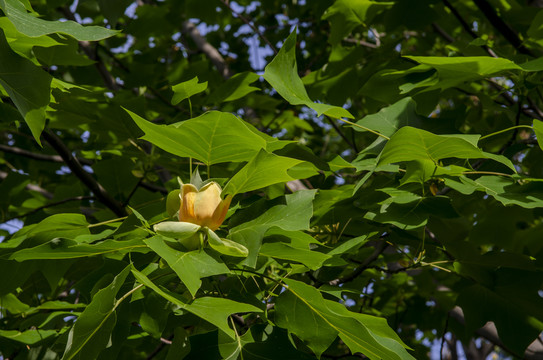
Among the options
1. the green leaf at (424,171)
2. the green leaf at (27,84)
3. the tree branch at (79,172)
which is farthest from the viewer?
the tree branch at (79,172)

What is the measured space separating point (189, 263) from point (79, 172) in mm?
867

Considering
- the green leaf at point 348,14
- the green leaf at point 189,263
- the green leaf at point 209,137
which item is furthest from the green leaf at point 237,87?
the green leaf at point 189,263

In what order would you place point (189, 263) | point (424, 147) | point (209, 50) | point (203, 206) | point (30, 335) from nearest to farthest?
point (189, 263) → point (203, 206) → point (424, 147) → point (30, 335) → point (209, 50)

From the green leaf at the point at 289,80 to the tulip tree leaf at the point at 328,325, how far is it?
14.8 inches

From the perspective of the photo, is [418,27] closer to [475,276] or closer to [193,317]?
[475,276]

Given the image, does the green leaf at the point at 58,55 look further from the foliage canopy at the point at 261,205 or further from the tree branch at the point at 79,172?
the tree branch at the point at 79,172

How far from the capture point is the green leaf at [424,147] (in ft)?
3.44

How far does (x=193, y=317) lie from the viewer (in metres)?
1.27

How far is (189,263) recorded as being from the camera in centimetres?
86

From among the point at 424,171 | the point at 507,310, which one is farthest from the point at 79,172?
the point at 507,310

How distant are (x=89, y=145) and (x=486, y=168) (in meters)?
1.42

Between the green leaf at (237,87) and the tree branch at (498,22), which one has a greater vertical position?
the tree branch at (498,22)

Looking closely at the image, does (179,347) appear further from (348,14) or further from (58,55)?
(348,14)

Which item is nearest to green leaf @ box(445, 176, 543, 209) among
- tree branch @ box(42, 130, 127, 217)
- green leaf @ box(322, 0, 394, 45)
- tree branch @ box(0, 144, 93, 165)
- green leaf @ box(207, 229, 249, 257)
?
green leaf @ box(207, 229, 249, 257)
